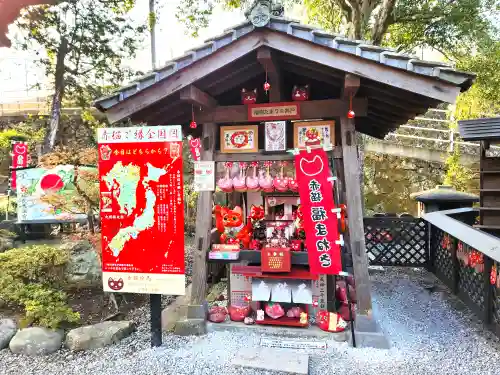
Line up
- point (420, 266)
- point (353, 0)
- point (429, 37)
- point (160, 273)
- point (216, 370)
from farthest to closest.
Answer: point (429, 37)
point (353, 0)
point (420, 266)
point (160, 273)
point (216, 370)

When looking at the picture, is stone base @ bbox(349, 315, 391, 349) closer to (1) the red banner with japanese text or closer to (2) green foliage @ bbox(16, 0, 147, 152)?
(1) the red banner with japanese text

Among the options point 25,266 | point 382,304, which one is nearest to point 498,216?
point 382,304

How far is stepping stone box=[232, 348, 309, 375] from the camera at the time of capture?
456 cm

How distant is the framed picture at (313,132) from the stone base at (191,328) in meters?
3.12

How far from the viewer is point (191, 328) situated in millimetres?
5664

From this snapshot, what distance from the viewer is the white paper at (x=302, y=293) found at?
5.64 meters

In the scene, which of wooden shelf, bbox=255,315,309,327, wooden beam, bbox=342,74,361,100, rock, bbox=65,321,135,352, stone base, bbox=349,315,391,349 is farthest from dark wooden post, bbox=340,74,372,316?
rock, bbox=65,321,135,352

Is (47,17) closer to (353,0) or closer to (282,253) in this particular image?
(353,0)

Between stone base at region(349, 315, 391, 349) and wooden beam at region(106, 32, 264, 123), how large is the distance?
13.4 ft

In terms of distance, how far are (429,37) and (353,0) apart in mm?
3139

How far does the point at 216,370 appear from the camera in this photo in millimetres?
4668

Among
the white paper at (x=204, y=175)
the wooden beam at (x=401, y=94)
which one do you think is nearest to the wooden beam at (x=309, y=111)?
the wooden beam at (x=401, y=94)

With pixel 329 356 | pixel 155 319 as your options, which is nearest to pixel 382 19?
pixel 329 356

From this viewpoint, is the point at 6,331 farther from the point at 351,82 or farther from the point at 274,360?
the point at 351,82
